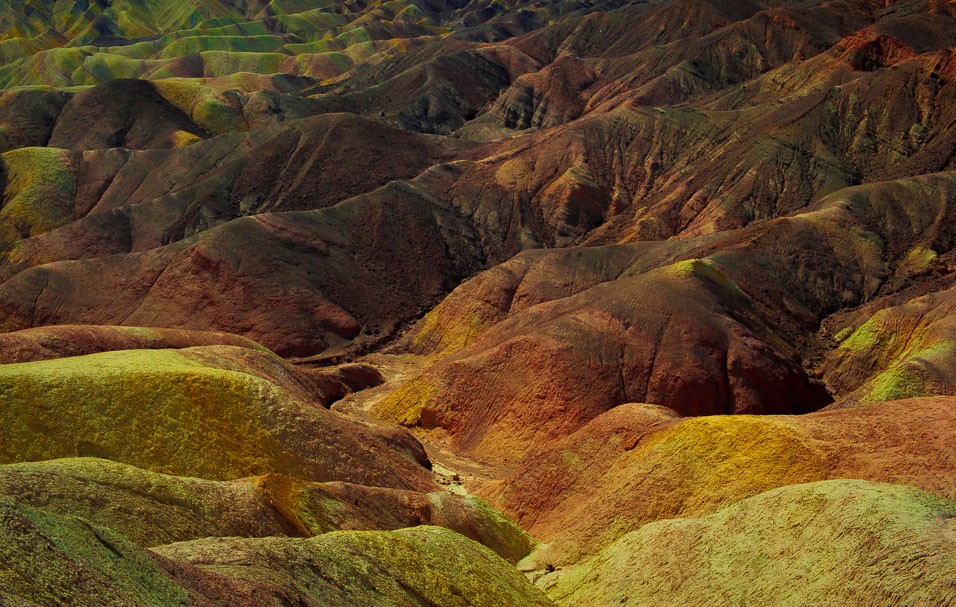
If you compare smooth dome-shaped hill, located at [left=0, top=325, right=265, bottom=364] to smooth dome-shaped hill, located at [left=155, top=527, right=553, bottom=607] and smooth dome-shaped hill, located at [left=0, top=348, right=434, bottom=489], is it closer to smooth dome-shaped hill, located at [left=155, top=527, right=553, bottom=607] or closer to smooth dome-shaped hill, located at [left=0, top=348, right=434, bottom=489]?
smooth dome-shaped hill, located at [left=0, top=348, right=434, bottom=489]

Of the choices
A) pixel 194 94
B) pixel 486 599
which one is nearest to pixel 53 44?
pixel 194 94

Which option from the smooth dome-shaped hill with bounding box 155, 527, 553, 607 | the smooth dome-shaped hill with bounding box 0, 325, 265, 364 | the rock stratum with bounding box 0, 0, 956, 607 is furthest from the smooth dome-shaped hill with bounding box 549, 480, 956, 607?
the smooth dome-shaped hill with bounding box 0, 325, 265, 364

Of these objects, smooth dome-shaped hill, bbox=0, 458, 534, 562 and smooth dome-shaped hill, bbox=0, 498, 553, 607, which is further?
smooth dome-shaped hill, bbox=0, 458, 534, 562

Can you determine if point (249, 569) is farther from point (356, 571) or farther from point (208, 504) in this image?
point (208, 504)

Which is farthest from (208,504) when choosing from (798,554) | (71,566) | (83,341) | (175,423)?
(83,341)

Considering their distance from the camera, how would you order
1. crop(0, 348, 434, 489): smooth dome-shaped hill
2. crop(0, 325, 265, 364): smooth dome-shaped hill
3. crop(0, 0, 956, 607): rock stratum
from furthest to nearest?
crop(0, 325, 265, 364): smooth dome-shaped hill < crop(0, 348, 434, 489): smooth dome-shaped hill < crop(0, 0, 956, 607): rock stratum
